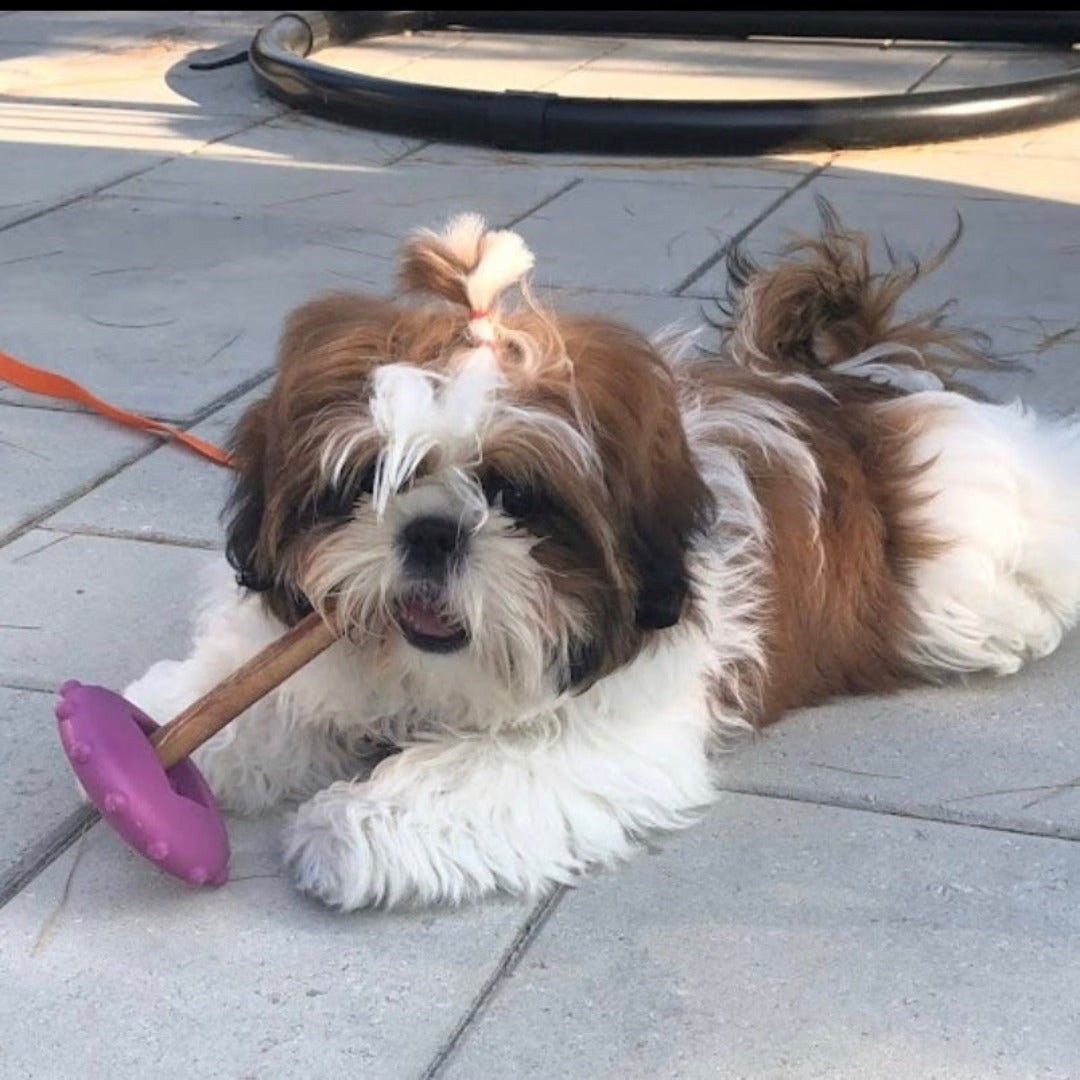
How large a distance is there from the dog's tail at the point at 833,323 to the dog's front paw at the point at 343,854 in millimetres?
1747

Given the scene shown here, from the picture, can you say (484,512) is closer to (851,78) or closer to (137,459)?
(137,459)

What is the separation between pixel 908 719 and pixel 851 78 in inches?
305

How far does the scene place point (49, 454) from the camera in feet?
20.1

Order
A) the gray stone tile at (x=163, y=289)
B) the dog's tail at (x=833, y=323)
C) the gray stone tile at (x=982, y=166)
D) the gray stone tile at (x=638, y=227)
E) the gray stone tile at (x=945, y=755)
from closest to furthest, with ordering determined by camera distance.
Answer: the gray stone tile at (x=945, y=755), the dog's tail at (x=833, y=323), the gray stone tile at (x=163, y=289), the gray stone tile at (x=638, y=227), the gray stone tile at (x=982, y=166)

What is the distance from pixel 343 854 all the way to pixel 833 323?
7.13 feet

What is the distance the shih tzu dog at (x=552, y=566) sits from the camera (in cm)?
353

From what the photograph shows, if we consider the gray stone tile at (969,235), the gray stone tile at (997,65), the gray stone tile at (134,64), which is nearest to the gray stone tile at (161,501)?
the gray stone tile at (969,235)

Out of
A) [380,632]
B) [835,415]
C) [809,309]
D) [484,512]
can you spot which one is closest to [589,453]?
[484,512]

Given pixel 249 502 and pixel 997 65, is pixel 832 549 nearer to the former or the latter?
pixel 249 502

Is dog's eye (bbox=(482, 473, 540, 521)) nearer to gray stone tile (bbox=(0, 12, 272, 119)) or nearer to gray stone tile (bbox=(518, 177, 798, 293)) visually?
gray stone tile (bbox=(518, 177, 798, 293))

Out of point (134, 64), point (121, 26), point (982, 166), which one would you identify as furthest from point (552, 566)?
point (121, 26)

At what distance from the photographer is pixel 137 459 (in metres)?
6.12

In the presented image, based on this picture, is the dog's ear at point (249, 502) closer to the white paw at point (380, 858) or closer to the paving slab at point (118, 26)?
the white paw at point (380, 858)

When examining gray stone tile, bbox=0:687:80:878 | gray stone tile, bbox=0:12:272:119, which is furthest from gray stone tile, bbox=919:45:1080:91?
gray stone tile, bbox=0:687:80:878
